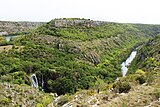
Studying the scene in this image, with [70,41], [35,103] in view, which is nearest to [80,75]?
[70,41]

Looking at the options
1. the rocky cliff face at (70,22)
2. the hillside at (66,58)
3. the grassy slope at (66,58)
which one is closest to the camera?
the hillside at (66,58)

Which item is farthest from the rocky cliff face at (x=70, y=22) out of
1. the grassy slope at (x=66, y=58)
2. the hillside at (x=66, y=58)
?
the grassy slope at (x=66, y=58)

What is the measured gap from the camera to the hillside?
8144 centimetres

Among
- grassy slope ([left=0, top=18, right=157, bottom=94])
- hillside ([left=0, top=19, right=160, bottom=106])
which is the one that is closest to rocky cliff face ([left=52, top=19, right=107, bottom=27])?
hillside ([left=0, top=19, right=160, bottom=106])

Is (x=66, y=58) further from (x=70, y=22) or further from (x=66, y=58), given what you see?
(x=70, y=22)

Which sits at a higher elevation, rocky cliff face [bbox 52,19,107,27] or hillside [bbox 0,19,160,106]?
rocky cliff face [bbox 52,19,107,27]

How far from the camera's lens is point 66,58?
104 metres

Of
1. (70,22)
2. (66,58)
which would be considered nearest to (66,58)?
(66,58)

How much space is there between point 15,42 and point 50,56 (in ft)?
72.7

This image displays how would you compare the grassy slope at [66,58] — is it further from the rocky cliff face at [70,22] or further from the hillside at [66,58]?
the rocky cliff face at [70,22]

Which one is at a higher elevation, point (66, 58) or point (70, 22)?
point (70, 22)

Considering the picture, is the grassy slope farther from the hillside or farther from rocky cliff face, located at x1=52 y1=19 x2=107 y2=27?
rocky cliff face, located at x1=52 y1=19 x2=107 y2=27

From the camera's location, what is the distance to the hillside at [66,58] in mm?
81438

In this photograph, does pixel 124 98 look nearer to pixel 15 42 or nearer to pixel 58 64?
pixel 58 64
